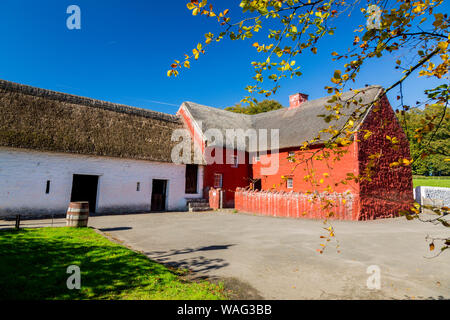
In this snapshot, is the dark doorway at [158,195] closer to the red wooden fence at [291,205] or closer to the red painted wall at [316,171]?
the red wooden fence at [291,205]

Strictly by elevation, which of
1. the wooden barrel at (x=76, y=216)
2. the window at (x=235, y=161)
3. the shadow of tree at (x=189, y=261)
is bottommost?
the shadow of tree at (x=189, y=261)

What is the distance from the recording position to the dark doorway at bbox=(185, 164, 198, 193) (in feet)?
69.9

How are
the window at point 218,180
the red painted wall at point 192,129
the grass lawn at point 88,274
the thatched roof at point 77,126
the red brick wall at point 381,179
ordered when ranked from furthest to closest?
the window at point 218,180 < the red painted wall at point 192,129 < the red brick wall at point 381,179 < the thatched roof at point 77,126 < the grass lawn at point 88,274

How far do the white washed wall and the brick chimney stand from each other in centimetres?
1404

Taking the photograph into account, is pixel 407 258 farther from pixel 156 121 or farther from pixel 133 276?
pixel 156 121

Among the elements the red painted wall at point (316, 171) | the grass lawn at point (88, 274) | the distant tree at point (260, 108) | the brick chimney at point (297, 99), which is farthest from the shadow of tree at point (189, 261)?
the distant tree at point (260, 108)

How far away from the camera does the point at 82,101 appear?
1808 centimetres

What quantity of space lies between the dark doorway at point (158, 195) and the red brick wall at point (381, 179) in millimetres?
13875

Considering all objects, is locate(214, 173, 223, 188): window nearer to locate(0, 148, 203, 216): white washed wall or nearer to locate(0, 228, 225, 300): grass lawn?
locate(0, 148, 203, 216): white washed wall

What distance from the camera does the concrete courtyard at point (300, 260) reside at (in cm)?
475

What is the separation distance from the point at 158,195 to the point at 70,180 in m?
6.32

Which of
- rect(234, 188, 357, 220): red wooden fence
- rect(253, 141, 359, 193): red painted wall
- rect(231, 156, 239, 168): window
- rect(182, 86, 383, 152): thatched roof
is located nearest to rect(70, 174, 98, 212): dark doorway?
rect(182, 86, 383, 152): thatched roof

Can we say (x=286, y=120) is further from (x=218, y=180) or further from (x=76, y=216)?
(x=76, y=216)
